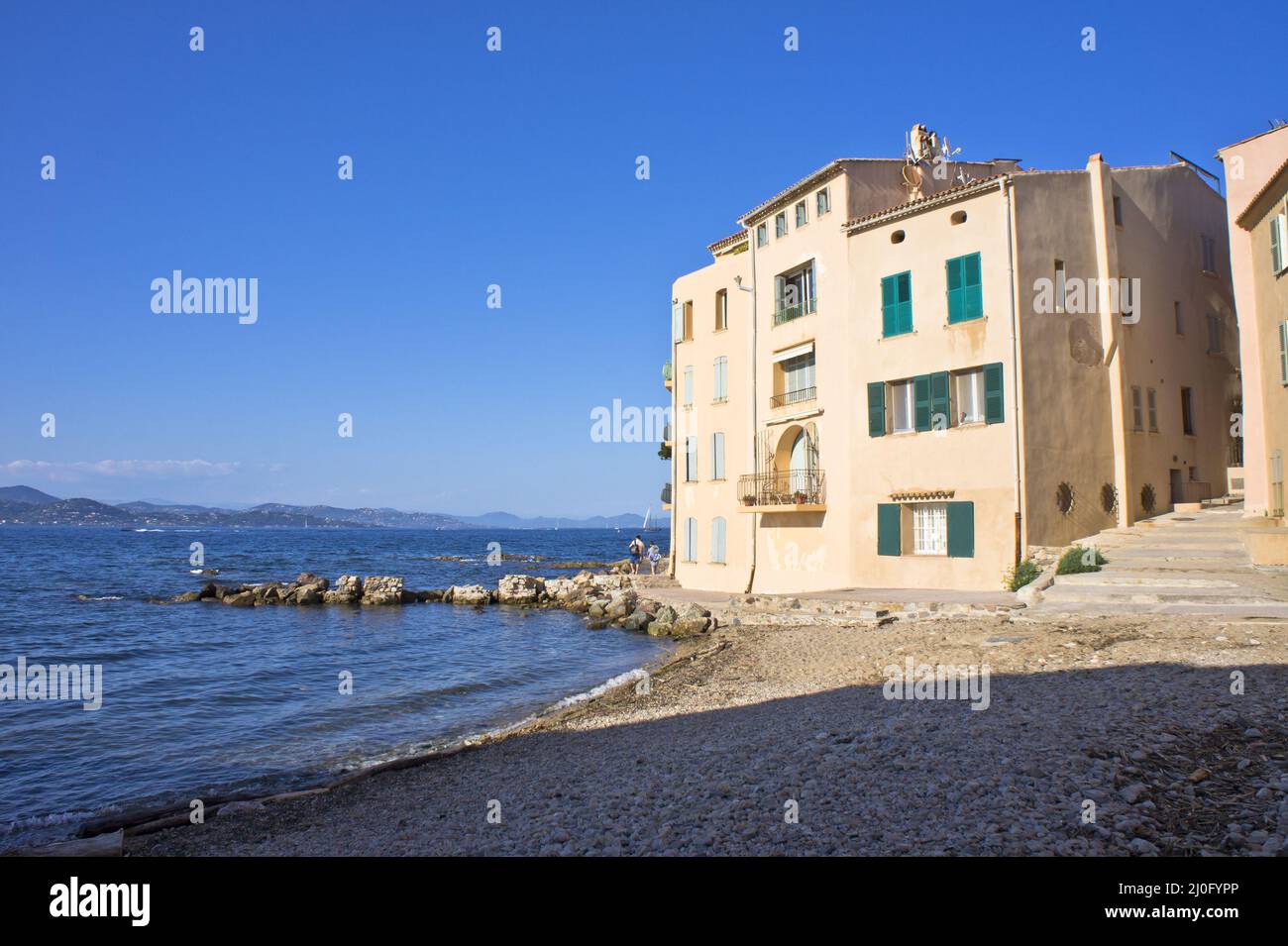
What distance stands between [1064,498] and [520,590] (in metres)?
24.1

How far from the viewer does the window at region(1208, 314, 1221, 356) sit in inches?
974

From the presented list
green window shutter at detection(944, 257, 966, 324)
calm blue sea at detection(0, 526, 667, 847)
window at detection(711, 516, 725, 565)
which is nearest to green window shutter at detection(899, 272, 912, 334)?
green window shutter at detection(944, 257, 966, 324)

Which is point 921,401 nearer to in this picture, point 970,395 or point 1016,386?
point 970,395

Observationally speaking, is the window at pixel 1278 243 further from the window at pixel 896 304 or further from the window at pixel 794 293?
the window at pixel 794 293

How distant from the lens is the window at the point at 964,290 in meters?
21.1

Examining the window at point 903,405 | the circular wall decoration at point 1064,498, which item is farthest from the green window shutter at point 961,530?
the window at point 903,405

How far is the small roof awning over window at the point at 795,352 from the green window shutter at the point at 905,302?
3506 mm

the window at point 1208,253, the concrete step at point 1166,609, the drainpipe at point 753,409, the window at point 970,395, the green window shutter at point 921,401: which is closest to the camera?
the concrete step at point 1166,609

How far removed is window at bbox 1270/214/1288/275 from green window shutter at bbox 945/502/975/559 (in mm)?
8378

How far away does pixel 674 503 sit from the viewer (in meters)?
32.1

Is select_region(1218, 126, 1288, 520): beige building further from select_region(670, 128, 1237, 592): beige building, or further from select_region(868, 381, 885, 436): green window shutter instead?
select_region(868, 381, 885, 436): green window shutter

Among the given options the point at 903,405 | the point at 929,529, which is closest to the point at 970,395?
the point at 903,405

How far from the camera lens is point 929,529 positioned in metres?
22.6
